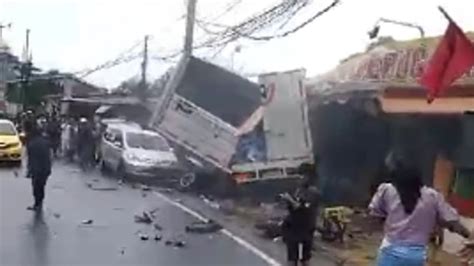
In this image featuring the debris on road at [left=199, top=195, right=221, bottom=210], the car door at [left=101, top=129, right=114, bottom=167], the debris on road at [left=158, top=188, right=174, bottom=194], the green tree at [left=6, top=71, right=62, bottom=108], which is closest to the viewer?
the debris on road at [left=199, top=195, right=221, bottom=210]

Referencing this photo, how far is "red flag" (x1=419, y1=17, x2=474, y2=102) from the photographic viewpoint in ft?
41.0

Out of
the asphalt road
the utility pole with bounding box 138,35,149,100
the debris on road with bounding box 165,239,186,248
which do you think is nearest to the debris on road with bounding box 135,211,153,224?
the asphalt road

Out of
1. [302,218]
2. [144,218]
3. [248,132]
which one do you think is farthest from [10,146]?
[302,218]

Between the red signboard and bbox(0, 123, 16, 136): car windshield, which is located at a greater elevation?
the red signboard

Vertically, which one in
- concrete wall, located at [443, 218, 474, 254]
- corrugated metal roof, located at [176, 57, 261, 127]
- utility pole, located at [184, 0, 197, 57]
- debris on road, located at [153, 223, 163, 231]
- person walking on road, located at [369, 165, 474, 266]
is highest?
utility pole, located at [184, 0, 197, 57]

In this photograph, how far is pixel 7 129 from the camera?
34344 millimetres

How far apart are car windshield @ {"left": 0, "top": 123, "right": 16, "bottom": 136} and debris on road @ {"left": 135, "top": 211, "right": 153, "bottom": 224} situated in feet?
49.7

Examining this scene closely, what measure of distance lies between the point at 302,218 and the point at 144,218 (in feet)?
24.1

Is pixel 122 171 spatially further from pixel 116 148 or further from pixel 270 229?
pixel 270 229

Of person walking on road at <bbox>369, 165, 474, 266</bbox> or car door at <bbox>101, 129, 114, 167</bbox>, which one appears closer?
person walking on road at <bbox>369, 165, 474, 266</bbox>

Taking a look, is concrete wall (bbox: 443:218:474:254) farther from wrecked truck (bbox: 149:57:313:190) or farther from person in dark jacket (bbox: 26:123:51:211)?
person in dark jacket (bbox: 26:123:51:211)

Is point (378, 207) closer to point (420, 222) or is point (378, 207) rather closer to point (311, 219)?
point (420, 222)

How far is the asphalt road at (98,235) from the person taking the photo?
13.5m

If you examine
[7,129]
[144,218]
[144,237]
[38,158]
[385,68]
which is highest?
[385,68]
